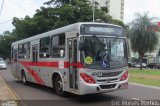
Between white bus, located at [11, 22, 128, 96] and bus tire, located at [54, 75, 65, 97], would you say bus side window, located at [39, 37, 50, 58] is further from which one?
bus tire, located at [54, 75, 65, 97]

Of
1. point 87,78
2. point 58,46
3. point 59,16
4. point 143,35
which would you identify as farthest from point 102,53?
point 143,35

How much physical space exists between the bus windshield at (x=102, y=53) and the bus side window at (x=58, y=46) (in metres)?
1.89

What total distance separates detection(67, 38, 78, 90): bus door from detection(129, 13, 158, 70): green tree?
146ft

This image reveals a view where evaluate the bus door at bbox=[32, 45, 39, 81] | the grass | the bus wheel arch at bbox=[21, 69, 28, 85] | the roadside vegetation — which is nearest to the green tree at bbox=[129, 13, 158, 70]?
the roadside vegetation

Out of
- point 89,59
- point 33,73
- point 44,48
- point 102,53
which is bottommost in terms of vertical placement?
point 33,73

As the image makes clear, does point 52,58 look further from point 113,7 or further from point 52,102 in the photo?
point 113,7

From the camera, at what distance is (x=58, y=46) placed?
50.5 feet

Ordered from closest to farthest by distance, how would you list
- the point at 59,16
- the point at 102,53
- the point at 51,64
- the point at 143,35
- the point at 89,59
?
the point at 89,59 < the point at 102,53 < the point at 51,64 < the point at 59,16 < the point at 143,35

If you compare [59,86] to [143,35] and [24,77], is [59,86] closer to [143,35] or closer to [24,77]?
[24,77]

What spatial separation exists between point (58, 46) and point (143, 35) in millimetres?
43512

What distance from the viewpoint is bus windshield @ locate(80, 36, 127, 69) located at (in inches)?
515

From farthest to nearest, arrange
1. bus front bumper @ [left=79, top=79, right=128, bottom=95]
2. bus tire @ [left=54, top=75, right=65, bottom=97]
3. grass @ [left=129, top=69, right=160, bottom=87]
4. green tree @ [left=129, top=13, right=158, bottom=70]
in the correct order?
green tree @ [left=129, top=13, right=158, bottom=70], grass @ [left=129, top=69, right=160, bottom=87], bus tire @ [left=54, top=75, right=65, bottom=97], bus front bumper @ [left=79, top=79, right=128, bottom=95]

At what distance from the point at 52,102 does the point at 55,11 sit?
37.2 metres

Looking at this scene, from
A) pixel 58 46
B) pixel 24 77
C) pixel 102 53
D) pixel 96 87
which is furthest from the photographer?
pixel 24 77
